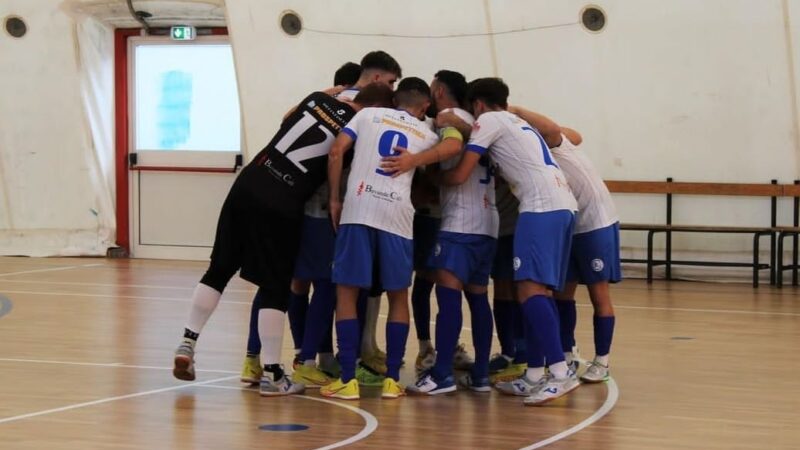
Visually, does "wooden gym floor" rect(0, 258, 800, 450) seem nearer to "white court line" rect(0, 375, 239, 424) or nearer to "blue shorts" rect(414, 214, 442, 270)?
"white court line" rect(0, 375, 239, 424)

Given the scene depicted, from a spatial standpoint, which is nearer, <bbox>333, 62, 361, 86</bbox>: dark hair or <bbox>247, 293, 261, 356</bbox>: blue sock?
<bbox>247, 293, 261, 356</bbox>: blue sock

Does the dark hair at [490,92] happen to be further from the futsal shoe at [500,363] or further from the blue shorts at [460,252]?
the futsal shoe at [500,363]

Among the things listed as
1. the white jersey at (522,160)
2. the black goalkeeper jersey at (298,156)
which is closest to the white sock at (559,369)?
the white jersey at (522,160)

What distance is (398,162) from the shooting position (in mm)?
5426

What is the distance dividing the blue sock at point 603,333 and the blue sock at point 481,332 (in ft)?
1.88

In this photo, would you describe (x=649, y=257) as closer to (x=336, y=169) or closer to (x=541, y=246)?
(x=541, y=246)

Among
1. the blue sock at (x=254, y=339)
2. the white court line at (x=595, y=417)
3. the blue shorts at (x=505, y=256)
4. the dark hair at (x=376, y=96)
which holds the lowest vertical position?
the white court line at (x=595, y=417)

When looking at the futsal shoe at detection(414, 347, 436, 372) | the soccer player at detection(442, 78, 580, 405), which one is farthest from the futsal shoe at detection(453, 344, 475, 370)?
the soccer player at detection(442, 78, 580, 405)

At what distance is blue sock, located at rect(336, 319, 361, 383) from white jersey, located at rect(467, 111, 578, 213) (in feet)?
2.89

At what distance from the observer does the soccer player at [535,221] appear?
5352mm

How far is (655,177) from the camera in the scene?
11531mm

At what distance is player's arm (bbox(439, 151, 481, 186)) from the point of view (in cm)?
543

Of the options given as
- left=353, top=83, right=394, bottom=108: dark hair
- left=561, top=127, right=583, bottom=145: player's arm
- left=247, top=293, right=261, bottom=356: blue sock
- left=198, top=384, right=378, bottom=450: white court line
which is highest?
left=353, top=83, right=394, bottom=108: dark hair

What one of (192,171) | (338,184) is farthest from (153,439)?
(192,171)
